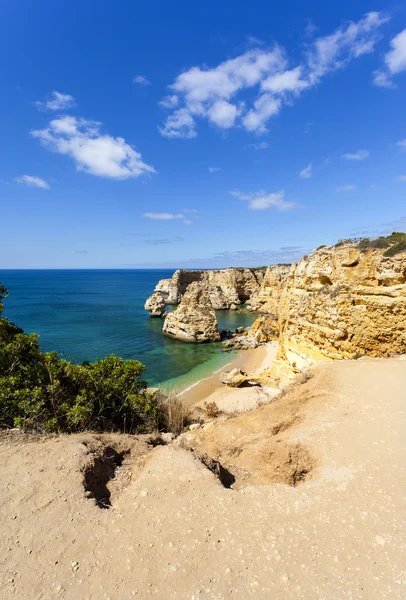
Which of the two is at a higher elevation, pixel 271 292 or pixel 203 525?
pixel 203 525

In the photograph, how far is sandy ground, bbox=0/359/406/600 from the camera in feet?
10.6

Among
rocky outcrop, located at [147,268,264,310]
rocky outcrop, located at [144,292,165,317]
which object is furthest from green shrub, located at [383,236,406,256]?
rocky outcrop, located at [147,268,264,310]

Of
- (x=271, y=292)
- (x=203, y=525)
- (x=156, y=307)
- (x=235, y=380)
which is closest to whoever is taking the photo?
(x=203, y=525)

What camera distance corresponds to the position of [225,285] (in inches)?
2544

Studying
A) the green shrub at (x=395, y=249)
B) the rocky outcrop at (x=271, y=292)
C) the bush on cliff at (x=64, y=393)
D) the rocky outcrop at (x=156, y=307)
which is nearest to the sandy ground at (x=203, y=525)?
the bush on cliff at (x=64, y=393)

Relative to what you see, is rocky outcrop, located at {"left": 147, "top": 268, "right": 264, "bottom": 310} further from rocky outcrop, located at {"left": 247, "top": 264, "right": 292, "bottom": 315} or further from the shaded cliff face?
the shaded cliff face

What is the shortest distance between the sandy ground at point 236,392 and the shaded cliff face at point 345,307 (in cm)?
313

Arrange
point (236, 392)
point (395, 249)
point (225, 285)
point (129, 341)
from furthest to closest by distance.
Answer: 1. point (225, 285)
2. point (129, 341)
3. point (236, 392)
4. point (395, 249)

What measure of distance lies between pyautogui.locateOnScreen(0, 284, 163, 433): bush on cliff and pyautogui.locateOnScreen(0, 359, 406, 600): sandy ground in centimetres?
116

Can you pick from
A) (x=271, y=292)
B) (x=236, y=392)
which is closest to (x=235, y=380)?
(x=236, y=392)

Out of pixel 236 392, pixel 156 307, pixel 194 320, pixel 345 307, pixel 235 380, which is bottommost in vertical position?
pixel 236 392

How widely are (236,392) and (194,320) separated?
18.2 meters

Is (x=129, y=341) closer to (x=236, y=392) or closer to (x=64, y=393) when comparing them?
(x=236, y=392)

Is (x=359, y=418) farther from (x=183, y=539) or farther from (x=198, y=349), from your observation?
(x=198, y=349)
